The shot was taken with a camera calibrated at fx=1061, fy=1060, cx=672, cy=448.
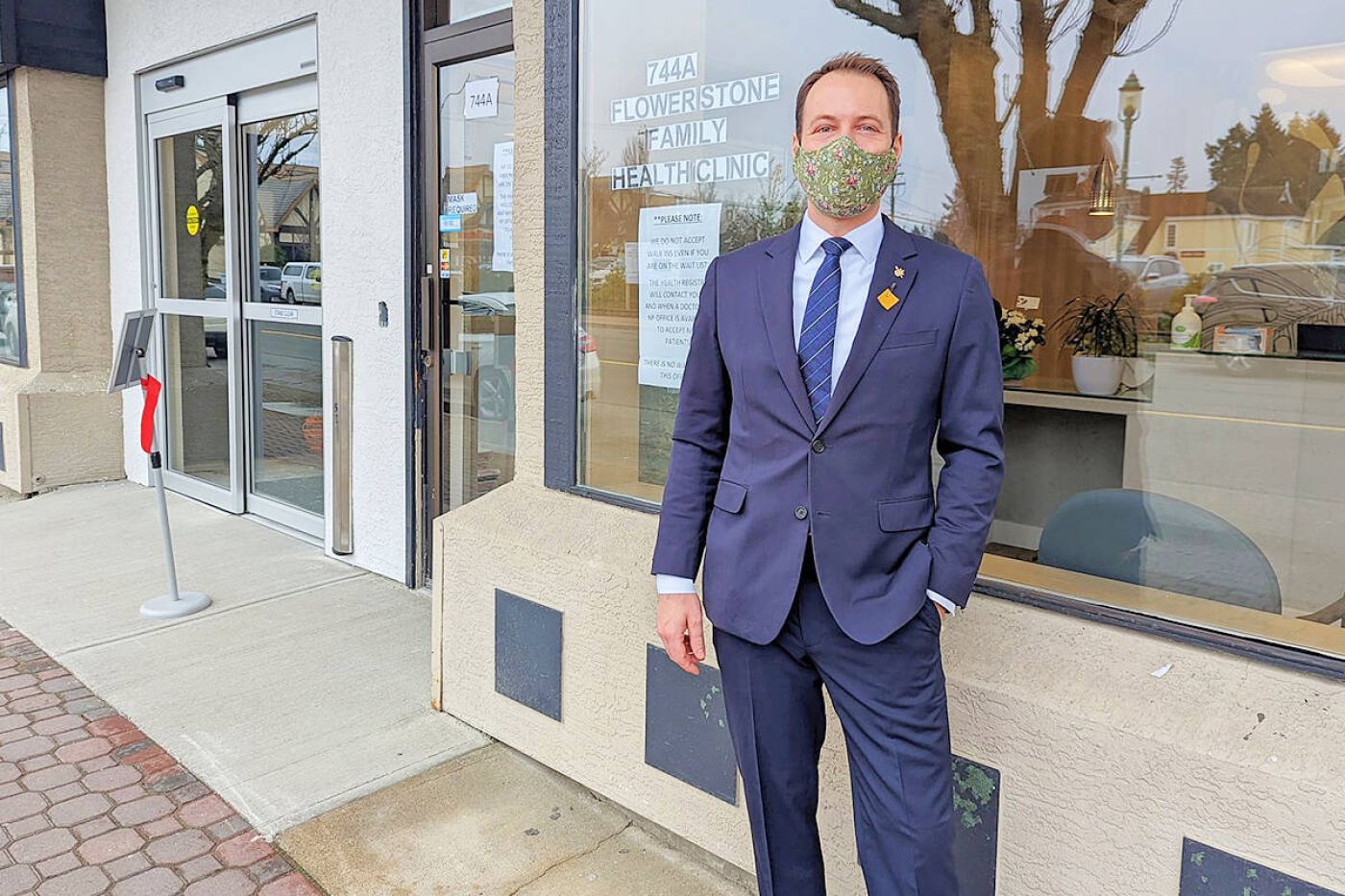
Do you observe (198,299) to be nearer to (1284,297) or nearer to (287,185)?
(287,185)

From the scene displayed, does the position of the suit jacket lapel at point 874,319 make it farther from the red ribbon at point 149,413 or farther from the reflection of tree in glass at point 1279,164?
the red ribbon at point 149,413

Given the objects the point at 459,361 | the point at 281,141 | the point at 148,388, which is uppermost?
the point at 281,141

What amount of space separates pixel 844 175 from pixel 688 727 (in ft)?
5.25

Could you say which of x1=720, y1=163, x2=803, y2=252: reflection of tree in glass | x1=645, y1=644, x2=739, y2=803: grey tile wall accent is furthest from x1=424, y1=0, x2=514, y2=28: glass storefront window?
x1=645, y1=644, x2=739, y2=803: grey tile wall accent

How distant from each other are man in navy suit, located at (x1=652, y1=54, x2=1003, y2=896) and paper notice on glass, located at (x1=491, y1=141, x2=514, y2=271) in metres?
2.81

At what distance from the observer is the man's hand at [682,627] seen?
2.08m

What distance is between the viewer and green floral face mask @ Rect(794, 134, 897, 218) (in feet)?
6.03

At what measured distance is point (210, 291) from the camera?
6676mm

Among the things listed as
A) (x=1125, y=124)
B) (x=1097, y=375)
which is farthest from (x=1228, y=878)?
(x=1125, y=124)

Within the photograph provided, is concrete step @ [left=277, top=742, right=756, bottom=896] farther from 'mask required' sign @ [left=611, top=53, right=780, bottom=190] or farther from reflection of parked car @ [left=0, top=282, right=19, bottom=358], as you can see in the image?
reflection of parked car @ [left=0, top=282, right=19, bottom=358]

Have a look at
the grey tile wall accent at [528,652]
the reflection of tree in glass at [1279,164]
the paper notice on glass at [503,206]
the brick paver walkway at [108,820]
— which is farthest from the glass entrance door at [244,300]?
the reflection of tree in glass at [1279,164]

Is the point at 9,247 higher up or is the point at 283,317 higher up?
the point at 9,247

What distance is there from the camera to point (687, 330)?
322 cm

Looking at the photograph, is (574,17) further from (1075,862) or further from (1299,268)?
(1299,268)
